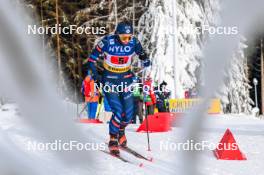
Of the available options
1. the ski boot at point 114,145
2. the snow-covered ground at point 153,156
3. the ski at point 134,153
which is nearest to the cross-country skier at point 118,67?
the ski boot at point 114,145

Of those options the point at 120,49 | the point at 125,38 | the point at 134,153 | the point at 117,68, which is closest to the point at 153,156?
the point at 134,153

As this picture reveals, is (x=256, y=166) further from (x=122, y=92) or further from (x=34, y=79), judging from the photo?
(x=34, y=79)

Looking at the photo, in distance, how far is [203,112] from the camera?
1.31ft

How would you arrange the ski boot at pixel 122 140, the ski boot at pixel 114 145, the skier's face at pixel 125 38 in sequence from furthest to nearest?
1. the ski boot at pixel 122 140
2. the ski boot at pixel 114 145
3. the skier's face at pixel 125 38

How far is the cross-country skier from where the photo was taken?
15.1 feet

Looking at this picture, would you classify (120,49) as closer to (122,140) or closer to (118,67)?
(118,67)

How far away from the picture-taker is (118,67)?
15.8ft

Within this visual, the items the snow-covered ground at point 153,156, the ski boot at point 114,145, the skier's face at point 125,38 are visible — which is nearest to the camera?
the snow-covered ground at point 153,156

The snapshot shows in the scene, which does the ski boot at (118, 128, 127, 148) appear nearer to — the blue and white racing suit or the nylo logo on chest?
the blue and white racing suit

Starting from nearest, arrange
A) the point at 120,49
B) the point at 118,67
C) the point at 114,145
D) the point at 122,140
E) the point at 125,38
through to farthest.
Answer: the point at 125,38
the point at 120,49
the point at 118,67
the point at 114,145
the point at 122,140

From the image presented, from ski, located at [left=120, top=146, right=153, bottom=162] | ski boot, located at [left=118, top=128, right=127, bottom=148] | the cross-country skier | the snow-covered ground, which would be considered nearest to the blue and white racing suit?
the cross-country skier

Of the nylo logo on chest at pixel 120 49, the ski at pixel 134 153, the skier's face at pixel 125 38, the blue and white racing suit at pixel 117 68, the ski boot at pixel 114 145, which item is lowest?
the ski at pixel 134 153

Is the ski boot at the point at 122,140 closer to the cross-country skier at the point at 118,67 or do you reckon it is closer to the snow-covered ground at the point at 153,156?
the cross-country skier at the point at 118,67

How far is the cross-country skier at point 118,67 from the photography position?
459cm
